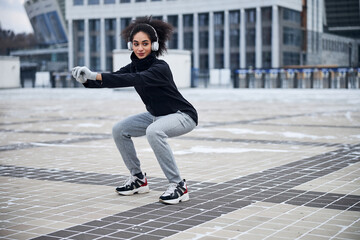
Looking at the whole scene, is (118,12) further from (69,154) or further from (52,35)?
(69,154)

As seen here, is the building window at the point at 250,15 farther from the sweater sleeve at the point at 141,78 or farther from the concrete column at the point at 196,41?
the sweater sleeve at the point at 141,78

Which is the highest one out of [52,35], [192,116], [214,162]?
[52,35]

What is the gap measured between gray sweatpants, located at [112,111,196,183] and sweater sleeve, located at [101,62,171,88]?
37 centimetres

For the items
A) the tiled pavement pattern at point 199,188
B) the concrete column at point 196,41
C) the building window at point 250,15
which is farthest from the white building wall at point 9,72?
the building window at point 250,15

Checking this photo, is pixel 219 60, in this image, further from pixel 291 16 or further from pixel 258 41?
pixel 291 16

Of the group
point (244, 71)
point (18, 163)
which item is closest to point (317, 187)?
point (18, 163)

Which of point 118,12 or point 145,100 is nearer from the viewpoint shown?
point 145,100

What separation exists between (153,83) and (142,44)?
0.41 metres

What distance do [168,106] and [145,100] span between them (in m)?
0.23

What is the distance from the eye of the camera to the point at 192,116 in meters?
5.34

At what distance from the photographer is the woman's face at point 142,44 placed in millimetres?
5133

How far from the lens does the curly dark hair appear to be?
17.0ft

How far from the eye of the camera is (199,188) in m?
5.81

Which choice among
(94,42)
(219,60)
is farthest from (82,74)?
(94,42)
